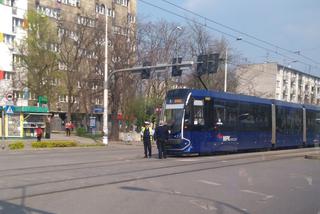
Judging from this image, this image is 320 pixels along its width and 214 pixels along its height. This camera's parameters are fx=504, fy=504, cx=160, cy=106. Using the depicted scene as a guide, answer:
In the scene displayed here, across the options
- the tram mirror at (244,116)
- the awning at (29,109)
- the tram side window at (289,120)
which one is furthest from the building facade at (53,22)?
the tram mirror at (244,116)

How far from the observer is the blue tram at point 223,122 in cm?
2366

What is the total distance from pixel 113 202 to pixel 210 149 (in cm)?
1490

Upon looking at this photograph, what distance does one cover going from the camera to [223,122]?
25625mm

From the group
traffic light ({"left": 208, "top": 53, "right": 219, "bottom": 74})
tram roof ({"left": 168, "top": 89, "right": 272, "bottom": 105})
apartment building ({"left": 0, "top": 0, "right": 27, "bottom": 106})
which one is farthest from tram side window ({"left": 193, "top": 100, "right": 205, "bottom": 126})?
apartment building ({"left": 0, "top": 0, "right": 27, "bottom": 106})

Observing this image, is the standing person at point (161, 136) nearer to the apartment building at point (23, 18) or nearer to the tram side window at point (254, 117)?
the tram side window at point (254, 117)

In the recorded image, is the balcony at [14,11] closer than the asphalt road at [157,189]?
No

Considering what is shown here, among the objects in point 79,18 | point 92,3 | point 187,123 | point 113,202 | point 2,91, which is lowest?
point 113,202

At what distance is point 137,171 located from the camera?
16562 millimetres

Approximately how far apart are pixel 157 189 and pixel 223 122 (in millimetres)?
13679

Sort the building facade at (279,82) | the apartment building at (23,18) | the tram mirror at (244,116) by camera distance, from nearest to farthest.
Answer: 1. the tram mirror at (244,116)
2. the apartment building at (23,18)
3. the building facade at (279,82)

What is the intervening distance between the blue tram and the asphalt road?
5293 mm

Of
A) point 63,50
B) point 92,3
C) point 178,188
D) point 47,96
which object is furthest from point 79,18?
point 178,188

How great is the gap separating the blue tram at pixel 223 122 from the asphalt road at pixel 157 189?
17.4 ft

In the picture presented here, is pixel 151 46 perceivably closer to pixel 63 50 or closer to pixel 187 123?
pixel 63 50
